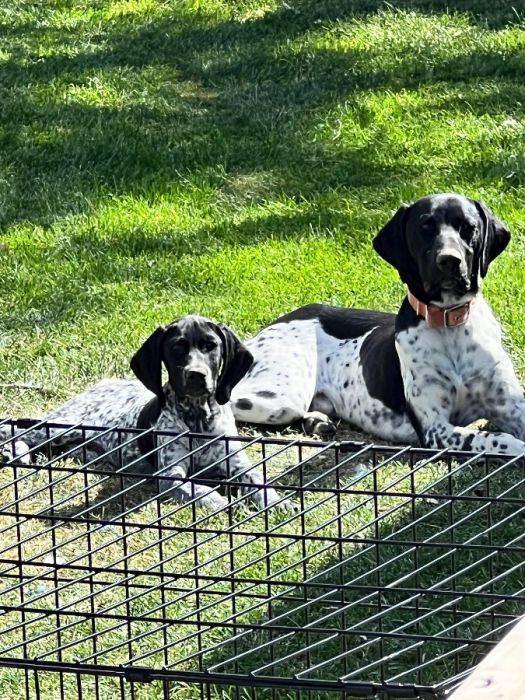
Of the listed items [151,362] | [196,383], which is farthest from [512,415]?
[151,362]

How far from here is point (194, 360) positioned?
6.17 metres

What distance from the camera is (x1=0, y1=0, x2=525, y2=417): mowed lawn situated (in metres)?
8.12

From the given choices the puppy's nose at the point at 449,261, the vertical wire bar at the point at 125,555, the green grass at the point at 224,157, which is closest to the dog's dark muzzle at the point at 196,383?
the vertical wire bar at the point at 125,555

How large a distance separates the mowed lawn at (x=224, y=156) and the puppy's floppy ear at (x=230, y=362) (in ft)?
3.80

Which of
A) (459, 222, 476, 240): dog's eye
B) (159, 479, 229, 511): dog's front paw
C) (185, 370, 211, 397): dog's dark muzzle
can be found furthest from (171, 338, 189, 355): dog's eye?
(459, 222, 476, 240): dog's eye

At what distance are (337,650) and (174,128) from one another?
6.91 m

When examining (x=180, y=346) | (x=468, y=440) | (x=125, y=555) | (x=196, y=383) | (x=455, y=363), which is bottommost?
(x=468, y=440)

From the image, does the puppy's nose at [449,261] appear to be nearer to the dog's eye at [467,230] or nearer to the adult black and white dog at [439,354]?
the adult black and white dog at [439,354]

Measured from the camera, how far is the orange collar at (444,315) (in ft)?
21.0

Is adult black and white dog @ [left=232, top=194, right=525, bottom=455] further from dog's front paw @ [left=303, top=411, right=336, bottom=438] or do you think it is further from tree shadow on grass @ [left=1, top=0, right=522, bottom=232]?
tree shadow on grass @ [left=1, top=0, right=522, bottom=232]

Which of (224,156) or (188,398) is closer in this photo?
(188,398)

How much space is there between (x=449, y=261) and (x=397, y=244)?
418mm

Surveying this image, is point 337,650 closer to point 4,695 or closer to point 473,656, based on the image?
point 473,656

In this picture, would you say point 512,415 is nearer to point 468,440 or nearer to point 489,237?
point 468,440
